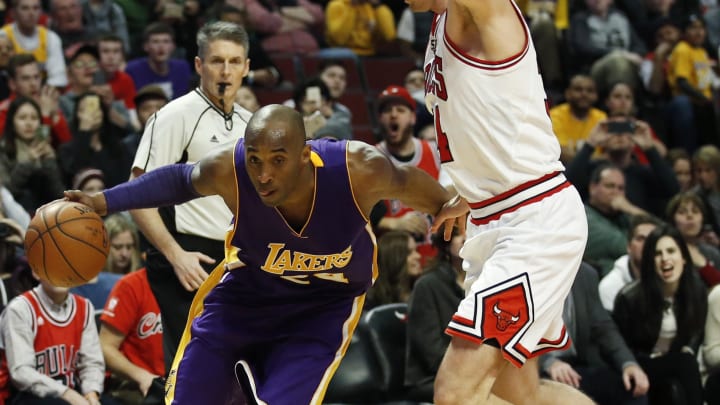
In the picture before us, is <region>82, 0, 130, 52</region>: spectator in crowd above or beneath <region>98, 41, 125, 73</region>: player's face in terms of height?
above

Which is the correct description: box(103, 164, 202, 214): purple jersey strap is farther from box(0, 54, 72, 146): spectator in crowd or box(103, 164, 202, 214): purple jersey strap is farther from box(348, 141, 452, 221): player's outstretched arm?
box(0, 54, 72, 146): spectator in crowd

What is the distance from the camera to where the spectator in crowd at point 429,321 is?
22.2 ft

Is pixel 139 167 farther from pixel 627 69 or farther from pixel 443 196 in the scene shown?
pixel 627 69

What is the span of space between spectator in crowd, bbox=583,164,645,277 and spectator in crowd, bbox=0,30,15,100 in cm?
485

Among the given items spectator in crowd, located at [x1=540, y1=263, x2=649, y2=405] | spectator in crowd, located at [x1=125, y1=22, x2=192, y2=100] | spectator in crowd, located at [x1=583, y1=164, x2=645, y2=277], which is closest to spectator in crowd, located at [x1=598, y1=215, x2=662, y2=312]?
spectator in crowd, located at [x1=540, y1=263, x2=649, y2=405]

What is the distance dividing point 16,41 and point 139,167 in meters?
5.05

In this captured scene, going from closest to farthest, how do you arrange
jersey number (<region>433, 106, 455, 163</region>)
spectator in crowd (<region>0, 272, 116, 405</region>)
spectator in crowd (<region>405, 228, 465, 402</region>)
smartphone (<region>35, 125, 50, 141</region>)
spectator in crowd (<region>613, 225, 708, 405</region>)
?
jersey number (<region>433, 106, 455, 163</region>) < spectator in crowd (<region>0, 272, 116, 405</region>) < spectator in crowd (<region>405, 228, 465, 402</region>) < spectator in crowd (<region>613, 225, 708, 405</region>) < smartphone (<region>35, 125, 50, 141</region>)

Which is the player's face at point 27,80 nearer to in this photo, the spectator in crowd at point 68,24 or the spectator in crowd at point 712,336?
the spectator in crowd at point 68,24

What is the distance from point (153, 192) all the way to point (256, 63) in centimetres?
631

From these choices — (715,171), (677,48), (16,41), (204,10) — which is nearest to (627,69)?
(677,48)

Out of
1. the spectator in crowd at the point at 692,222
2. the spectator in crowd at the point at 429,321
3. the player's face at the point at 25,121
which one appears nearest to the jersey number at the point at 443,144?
the spectator in crowd at the point at 429,321

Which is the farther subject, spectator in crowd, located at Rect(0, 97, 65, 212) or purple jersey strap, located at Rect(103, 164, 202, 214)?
spectator in crowd, located at Rect(0, 97, 65, 212)

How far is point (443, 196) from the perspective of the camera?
4.62m

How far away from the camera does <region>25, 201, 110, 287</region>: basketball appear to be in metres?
4.55
